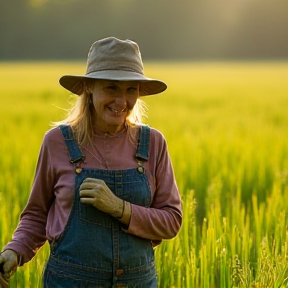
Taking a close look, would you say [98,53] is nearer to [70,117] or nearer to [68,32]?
[70,117]

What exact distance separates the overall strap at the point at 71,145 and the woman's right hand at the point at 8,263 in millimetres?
297

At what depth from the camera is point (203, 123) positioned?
7500 millimetres

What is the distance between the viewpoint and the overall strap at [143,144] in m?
1.98

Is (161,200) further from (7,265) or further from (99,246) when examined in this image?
(7,265)

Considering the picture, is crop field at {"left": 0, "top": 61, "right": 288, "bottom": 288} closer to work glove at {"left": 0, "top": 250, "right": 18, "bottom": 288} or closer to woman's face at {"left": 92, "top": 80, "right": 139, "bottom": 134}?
work glove at {"left": 0, "top": 250, "right": 18, "bottom": 288}

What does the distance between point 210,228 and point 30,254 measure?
2.51 ft

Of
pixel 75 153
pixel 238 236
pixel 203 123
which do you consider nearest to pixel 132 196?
pixel 75 153

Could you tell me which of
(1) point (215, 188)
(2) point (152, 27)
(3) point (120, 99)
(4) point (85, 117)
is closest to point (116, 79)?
(3) point (120, 99)

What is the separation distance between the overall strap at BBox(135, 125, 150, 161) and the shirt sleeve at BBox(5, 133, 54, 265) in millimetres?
246

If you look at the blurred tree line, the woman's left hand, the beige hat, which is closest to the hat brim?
the beige hat

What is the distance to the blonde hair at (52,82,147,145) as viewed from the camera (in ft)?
6.54

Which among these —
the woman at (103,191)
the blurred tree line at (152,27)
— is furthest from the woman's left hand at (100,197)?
the blurred tree line at (152,27)

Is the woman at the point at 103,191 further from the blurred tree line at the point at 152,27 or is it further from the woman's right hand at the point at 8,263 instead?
the blurred tree line at the point at 152,27

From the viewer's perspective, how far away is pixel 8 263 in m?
1.92
